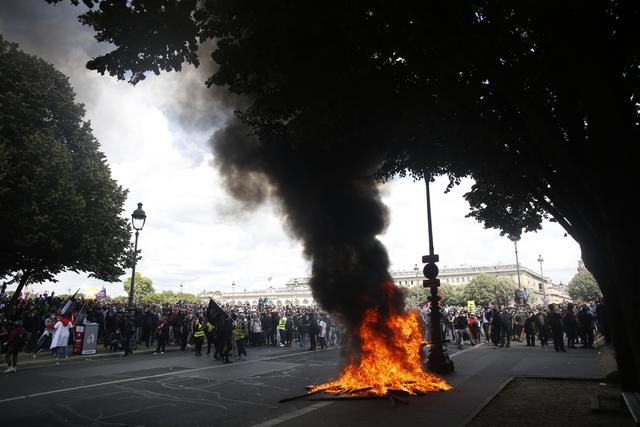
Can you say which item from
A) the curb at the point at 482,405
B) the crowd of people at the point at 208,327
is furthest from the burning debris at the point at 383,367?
the crowd of people at the point at 208,327

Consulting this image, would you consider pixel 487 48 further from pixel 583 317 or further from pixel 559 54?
pixel 583 317

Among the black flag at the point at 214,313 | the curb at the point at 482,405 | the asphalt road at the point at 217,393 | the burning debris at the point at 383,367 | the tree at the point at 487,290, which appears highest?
the tree at the point at 487,290

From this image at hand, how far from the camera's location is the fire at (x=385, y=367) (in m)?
9.20

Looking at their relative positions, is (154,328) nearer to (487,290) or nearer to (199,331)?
(199,331)

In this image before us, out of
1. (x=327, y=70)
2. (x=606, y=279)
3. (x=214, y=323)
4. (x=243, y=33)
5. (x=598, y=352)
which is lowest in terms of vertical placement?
(x=598, y=352)

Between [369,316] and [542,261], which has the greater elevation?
[542,261]

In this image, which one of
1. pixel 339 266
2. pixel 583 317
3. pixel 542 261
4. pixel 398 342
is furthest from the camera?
pixel 542 261

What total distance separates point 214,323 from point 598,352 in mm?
15326

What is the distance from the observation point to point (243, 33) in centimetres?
692

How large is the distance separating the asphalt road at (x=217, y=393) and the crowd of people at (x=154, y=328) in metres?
1.34

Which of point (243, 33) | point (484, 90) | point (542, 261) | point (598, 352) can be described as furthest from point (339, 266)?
point (542, 261)

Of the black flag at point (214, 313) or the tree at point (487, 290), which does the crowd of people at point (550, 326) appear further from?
the tree at point (487, 290)

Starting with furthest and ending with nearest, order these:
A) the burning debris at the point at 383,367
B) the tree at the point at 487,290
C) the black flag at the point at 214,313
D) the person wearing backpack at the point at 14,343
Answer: the tree at the point at 487,290 < the black flag at the point at 214,313 < the person wearing backpack at the point at 14,343 < the burning debris at the point at 383,367

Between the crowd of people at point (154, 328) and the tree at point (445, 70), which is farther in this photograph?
the crowd of people at point (154, 328)
